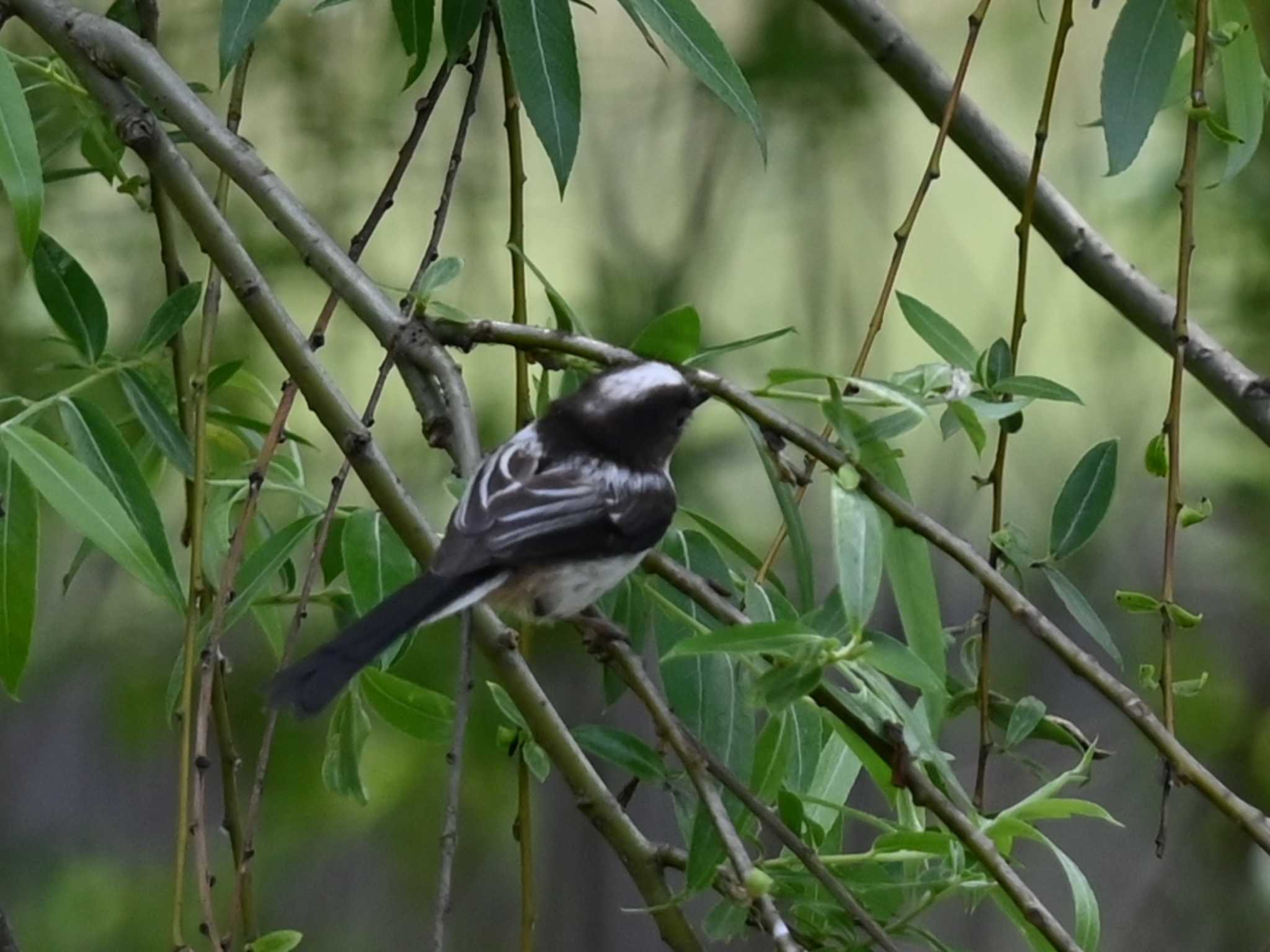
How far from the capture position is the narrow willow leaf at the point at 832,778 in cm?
98

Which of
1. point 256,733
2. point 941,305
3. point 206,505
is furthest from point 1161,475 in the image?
point 256,733

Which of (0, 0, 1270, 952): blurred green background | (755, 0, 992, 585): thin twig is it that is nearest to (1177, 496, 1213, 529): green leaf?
(755, 0, 992, 585): thin twig

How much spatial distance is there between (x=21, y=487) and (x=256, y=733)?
4.75 feet

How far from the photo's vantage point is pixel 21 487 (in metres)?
0.95

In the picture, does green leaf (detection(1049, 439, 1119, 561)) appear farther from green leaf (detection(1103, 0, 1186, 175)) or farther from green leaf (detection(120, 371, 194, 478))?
green leaf (detection(120, 371, 194, 478))

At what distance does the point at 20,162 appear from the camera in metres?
0.91

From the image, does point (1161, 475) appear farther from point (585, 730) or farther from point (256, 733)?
point (256, 733)

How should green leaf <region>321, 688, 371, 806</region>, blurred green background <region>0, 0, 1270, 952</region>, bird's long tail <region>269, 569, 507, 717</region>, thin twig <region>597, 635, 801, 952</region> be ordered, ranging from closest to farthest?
thin twig <region>597, 635, 801, 952</region>
bird's long tail <region>269, 569, 507, 717</region>
green leaf <region>321, 688, 371, 806</region>
blurred green background <region>0, 0, 1270, 952</region>

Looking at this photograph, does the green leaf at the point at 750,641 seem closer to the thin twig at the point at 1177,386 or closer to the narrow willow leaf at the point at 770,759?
the narrow willow leaf at the point at 770,759

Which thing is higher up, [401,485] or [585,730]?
[401,485]

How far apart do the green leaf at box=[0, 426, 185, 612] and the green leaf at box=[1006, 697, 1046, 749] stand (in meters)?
0.54

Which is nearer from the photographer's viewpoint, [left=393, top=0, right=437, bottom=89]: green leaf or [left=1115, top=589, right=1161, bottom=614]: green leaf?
[left=1115, top=589, right=1161, bottom=614]: green leaf

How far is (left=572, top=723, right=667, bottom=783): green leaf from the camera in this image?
101cm

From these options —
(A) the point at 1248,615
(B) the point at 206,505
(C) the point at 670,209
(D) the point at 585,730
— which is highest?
(C) the point at 670,209
